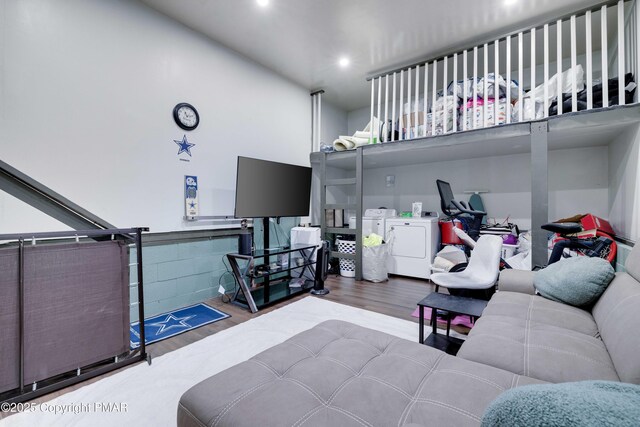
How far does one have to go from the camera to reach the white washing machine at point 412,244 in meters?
3.79

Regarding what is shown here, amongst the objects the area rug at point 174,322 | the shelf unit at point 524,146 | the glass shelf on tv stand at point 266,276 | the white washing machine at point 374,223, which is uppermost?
the shelf unit at point 524,146

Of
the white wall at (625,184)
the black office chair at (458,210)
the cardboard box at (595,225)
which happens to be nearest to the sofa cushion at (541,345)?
the black office chair at (458,210)

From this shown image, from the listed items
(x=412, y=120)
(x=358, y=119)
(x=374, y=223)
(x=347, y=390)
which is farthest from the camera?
(x=358, y=119)

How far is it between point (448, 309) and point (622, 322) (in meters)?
0.76

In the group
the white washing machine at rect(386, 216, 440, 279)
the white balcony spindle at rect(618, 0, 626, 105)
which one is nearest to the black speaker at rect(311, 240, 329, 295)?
the white washing machine at rect(386, 216, 440, 279)

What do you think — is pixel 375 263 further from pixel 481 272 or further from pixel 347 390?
pixel 347 390

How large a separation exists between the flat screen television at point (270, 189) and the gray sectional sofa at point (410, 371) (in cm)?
193

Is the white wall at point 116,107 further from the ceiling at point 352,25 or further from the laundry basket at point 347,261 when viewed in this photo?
the laundry basket at point 347,261

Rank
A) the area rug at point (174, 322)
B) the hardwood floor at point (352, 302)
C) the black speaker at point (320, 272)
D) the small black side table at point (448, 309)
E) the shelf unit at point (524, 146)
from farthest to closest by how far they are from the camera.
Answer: the black speaker at point (320, 272)
the shelf unit at point (524, 146)
the area rug at point (174, 322)
the hardwood floor at point (352, 302)
the small black side table at point (448, 309)

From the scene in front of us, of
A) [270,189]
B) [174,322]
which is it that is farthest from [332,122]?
[174,322]

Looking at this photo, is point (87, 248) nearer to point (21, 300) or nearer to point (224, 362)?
point (21, 300)

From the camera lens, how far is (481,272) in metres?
2.24

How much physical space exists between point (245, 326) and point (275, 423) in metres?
1.72

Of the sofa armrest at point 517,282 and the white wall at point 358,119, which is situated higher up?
the white wall at point 358,119
